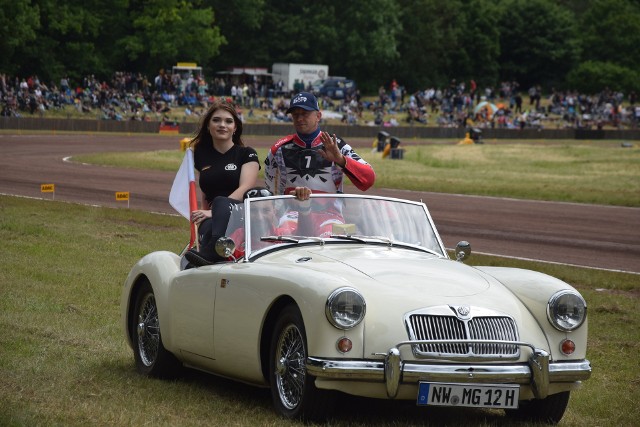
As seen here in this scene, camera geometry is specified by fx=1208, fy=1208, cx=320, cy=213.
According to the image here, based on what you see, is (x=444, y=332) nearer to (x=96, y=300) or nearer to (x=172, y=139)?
(x=96, y=300)

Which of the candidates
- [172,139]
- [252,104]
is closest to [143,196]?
[172,139]

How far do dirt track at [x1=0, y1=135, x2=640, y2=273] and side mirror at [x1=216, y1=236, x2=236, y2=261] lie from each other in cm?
983

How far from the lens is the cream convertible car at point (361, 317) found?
6.27 m

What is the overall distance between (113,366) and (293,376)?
7.06 feet

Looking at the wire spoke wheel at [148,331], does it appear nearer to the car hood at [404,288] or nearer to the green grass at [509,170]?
the car hood at [404,288]

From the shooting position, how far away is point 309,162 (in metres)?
8.56

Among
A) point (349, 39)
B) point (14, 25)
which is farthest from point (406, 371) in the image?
point (349, 39)

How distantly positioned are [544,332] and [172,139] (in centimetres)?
4883

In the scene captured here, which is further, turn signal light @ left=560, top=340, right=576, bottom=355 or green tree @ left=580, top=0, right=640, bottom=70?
green tree @ left=580, top=0, right=640, bottom=70

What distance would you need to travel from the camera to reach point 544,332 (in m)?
6.74

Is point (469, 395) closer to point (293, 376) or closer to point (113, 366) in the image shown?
point (293, 376)

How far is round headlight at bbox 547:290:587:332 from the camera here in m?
6.77

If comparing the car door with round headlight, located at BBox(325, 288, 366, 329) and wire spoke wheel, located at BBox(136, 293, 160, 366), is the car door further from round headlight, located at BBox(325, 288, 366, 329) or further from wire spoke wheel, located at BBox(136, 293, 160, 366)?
round headlight, located at BBox(325, 288, 366, 329)

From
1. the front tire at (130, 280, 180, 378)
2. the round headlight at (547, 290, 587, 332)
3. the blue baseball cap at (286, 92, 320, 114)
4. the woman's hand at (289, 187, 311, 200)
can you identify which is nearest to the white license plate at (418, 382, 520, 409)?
the round headlight at (547, 290, 587, 332)
